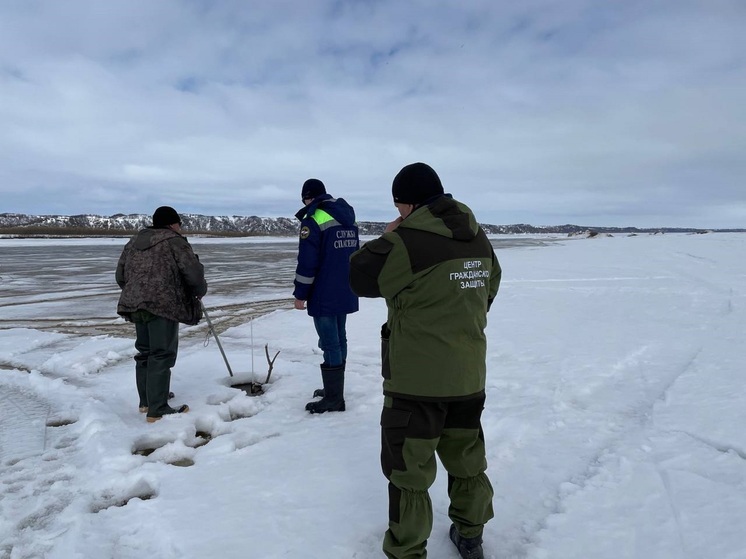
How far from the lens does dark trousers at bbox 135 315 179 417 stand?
3.96 m

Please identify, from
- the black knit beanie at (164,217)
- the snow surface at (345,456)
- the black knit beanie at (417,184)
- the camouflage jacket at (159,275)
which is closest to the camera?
the black knit beanie at (417,184)

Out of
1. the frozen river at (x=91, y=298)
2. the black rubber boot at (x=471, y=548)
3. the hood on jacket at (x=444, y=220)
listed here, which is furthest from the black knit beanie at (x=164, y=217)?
the frozen river at (x=91, y=298)

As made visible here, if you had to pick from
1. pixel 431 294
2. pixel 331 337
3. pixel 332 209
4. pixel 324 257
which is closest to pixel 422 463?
pixel 431 294

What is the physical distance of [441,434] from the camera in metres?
2.21

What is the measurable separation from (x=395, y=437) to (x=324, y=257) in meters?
2.09

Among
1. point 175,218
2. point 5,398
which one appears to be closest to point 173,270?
point 175,218

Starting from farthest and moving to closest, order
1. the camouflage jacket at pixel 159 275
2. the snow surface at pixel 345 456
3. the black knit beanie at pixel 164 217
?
the black knit beanie at pixel 164 217 < the camouflage jacket at pixel 159 275 < the snow surface at pixel 345 456

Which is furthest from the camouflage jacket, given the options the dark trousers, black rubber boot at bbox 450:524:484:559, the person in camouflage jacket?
black rubber boot at bbox 450:524:484:559

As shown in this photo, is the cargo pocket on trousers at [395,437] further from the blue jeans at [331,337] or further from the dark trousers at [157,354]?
the dark trousers at [157,354]

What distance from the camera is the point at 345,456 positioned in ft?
10.9

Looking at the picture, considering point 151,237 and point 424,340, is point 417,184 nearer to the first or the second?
point 424,340

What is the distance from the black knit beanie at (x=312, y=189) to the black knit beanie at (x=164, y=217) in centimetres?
111

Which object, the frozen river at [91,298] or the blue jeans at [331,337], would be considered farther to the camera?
the frozen river at [91,298]

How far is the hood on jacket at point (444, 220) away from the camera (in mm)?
2076
